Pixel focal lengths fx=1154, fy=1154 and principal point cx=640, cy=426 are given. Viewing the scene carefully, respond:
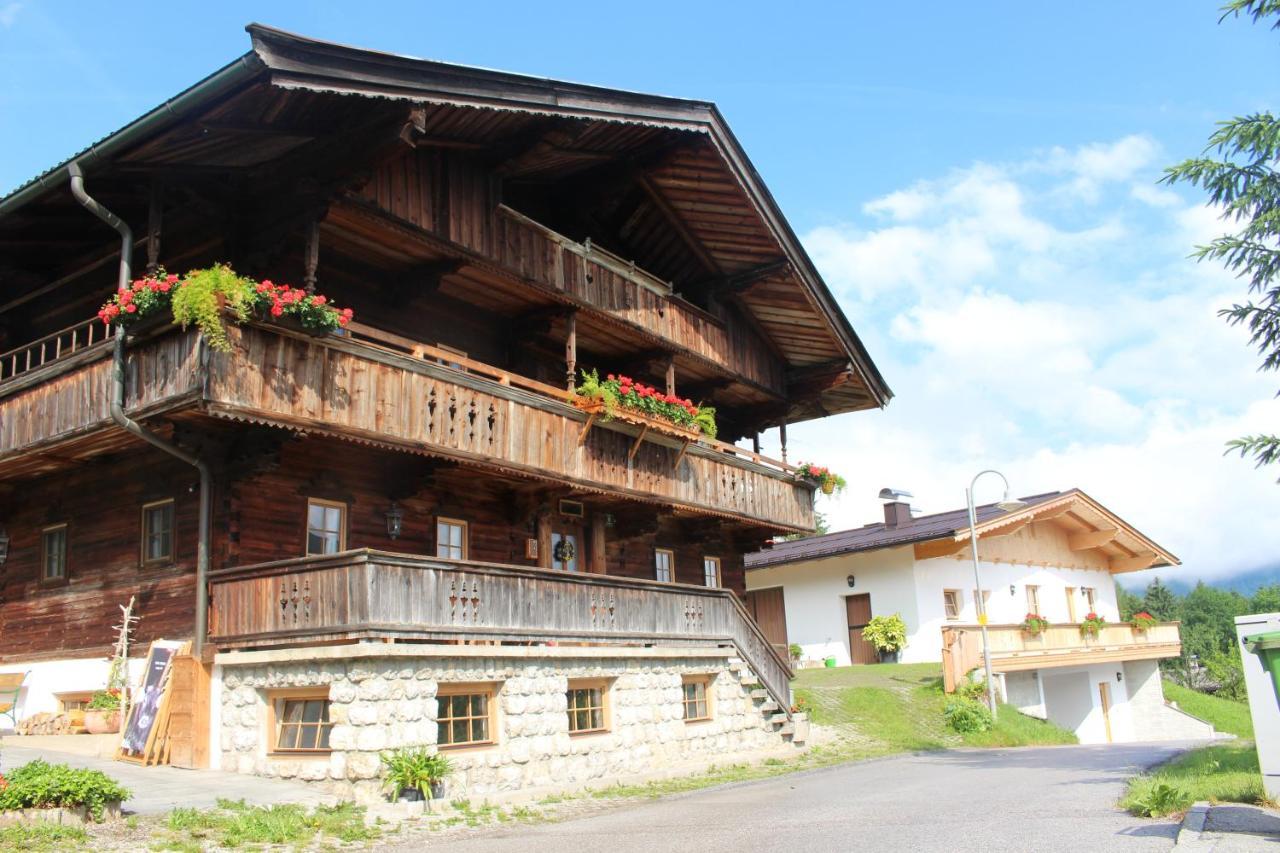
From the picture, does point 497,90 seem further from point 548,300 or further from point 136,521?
point 136,521

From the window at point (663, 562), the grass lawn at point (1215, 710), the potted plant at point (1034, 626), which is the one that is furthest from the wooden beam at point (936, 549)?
the grass lawn at point (1215, 710)

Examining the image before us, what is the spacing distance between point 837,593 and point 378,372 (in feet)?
78.1

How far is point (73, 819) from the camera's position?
10.2 metres

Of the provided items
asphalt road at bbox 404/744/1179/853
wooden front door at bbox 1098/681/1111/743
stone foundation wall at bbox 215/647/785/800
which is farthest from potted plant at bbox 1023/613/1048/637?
stone foundation wall at bbox 215/647/785/800

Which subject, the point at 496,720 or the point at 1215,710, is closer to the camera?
the point at 496,720

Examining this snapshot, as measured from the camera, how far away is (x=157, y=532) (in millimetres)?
16406

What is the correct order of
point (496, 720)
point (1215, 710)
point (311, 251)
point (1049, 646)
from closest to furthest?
point (311, 251) < point (496, 720) < point (1049, 646) < point (1215, 710)

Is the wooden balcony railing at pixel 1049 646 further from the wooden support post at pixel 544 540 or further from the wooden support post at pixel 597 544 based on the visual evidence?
the wooden support post at pixel 544 540

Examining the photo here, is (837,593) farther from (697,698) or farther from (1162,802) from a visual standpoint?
(1162,802)

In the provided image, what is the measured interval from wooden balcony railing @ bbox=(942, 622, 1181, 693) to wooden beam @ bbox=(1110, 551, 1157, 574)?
359cm

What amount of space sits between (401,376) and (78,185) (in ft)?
15.0

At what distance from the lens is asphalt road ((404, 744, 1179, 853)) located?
34.2ft

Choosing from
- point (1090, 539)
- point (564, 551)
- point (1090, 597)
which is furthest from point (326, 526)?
point (1090, 597)

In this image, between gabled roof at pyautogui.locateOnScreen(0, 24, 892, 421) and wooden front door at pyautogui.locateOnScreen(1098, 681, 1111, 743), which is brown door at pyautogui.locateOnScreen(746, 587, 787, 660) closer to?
gabled roof at pyautogui.locateOnScreen(0, 24, 892, 421)
